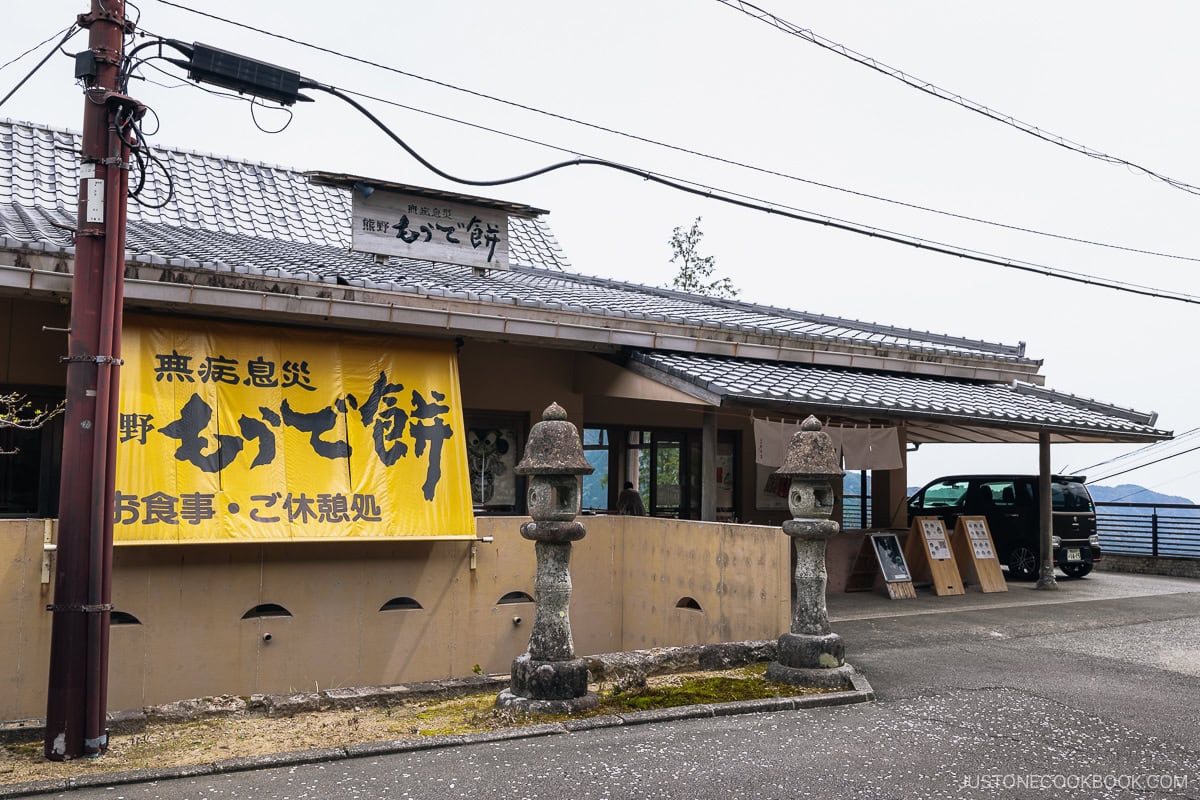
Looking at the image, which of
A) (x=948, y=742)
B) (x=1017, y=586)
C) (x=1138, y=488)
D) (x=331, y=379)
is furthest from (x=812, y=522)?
(x=1138, y=488)

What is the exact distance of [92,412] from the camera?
6.13m

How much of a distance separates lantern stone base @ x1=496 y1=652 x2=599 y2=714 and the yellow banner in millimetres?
3037

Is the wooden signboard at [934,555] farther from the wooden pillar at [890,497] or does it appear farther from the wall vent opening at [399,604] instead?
the wall vent opening at [399,604]

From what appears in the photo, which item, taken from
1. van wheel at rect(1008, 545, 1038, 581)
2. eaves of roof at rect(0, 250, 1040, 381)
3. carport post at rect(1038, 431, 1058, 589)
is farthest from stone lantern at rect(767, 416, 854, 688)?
van wheel at rect(1008, 545, 1038, 581)

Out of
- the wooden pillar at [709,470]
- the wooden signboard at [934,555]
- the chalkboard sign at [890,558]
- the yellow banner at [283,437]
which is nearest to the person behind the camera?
the yellow banner at [283,437]

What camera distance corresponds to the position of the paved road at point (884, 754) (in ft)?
17.5

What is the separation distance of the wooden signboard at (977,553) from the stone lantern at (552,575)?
9.49 m

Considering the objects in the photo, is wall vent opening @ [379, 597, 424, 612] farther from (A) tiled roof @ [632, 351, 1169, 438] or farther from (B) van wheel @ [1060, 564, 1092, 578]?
(B) van wheel @ [1060, 564, 1092, 578]

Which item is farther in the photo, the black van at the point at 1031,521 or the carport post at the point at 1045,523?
the black van at the point at 1031,521

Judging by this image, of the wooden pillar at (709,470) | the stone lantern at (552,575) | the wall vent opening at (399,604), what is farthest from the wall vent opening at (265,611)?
the wooden pillar at (709,470)

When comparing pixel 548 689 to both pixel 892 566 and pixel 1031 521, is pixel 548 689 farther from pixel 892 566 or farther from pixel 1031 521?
pixel 1031 521

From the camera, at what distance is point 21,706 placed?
7.51 m

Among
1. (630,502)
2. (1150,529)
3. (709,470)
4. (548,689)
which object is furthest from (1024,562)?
(548,689)

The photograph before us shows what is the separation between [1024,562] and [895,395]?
6840 mm
